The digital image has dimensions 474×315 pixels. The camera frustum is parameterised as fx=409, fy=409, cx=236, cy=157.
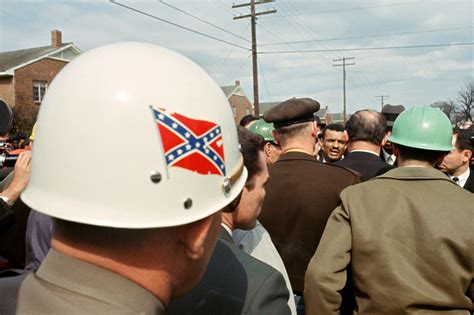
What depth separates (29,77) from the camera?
1125 inches

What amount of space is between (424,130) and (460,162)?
95.9 inches

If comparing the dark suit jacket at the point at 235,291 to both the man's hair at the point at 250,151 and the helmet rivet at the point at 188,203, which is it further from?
the man's hair at the point at 250,151

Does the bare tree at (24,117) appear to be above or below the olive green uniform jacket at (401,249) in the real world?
above

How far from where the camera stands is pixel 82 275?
0.94m

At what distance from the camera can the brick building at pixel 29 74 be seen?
2741cm

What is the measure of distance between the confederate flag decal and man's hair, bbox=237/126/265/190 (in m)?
0.94

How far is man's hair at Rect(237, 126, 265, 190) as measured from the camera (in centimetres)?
211

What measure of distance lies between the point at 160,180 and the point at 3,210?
1507 mm

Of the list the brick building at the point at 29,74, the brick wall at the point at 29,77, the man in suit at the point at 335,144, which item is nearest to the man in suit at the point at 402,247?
the man in suit at the point at 335,144

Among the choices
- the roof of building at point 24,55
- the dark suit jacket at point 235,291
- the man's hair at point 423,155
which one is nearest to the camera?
the dark suit jacket at point 235,291

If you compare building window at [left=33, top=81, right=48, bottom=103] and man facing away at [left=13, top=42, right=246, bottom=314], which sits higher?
building window at [left=33, top=81, right=48, bottom=103]

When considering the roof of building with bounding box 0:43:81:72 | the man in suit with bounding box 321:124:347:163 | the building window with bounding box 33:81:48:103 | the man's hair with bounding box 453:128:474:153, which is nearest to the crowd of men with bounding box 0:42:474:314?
the man's hair with bounding box 453:128:474:153

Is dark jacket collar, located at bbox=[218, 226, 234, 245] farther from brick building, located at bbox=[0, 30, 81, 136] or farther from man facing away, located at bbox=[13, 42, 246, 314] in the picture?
brick building, located at bbox=[0, 30, 81, 136]

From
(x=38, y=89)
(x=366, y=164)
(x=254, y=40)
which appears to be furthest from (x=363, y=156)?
(x=38, y=89)
